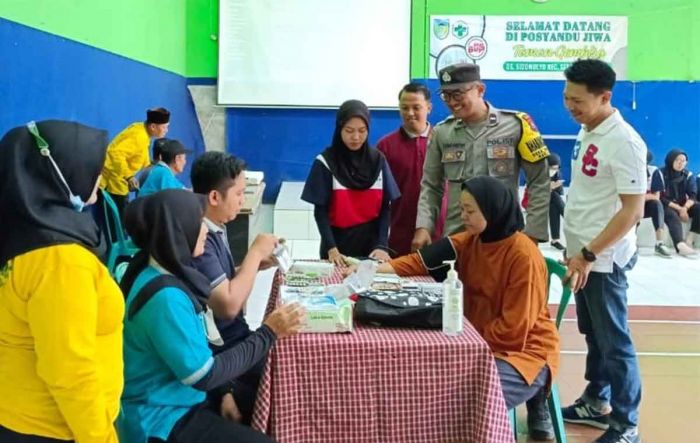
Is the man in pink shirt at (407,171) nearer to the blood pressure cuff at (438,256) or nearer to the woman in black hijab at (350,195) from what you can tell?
the woman in black hijab at (350,195)

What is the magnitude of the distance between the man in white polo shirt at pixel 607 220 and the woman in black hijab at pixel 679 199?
17.6 feet

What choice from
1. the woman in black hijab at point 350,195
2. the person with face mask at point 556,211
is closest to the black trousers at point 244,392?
the woman in black hijab at point 350,195

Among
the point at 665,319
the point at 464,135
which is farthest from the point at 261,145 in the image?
the point at 464,135

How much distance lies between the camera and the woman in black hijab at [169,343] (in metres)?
1.58

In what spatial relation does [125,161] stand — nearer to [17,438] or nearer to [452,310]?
[452,310]

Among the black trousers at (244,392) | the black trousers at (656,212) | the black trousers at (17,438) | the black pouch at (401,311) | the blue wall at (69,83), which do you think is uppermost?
the blue wall at (69,83)

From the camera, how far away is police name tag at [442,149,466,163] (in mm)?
2828

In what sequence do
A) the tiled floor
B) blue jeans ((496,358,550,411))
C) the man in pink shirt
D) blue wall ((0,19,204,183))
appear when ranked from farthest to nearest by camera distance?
blue wall ((0,19,204,183))
the man in pink shirt
the tiled floor
blue jeans ((496,358,550,411))

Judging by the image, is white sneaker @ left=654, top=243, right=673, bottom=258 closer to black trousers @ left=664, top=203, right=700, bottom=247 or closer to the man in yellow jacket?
black trousers @ left=664, top=203, right=700, bottom=247

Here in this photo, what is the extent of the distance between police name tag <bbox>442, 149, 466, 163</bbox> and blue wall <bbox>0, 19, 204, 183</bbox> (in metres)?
2.41

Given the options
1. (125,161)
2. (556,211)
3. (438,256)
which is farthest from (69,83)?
(556,211)

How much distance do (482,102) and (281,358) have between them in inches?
58.6

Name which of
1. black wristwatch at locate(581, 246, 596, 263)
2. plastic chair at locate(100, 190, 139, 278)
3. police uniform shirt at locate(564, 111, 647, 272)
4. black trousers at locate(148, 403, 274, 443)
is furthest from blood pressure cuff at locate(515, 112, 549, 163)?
plastic chair at locate(100, 190, 139, 278)

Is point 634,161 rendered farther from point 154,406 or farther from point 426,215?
point 154,406
